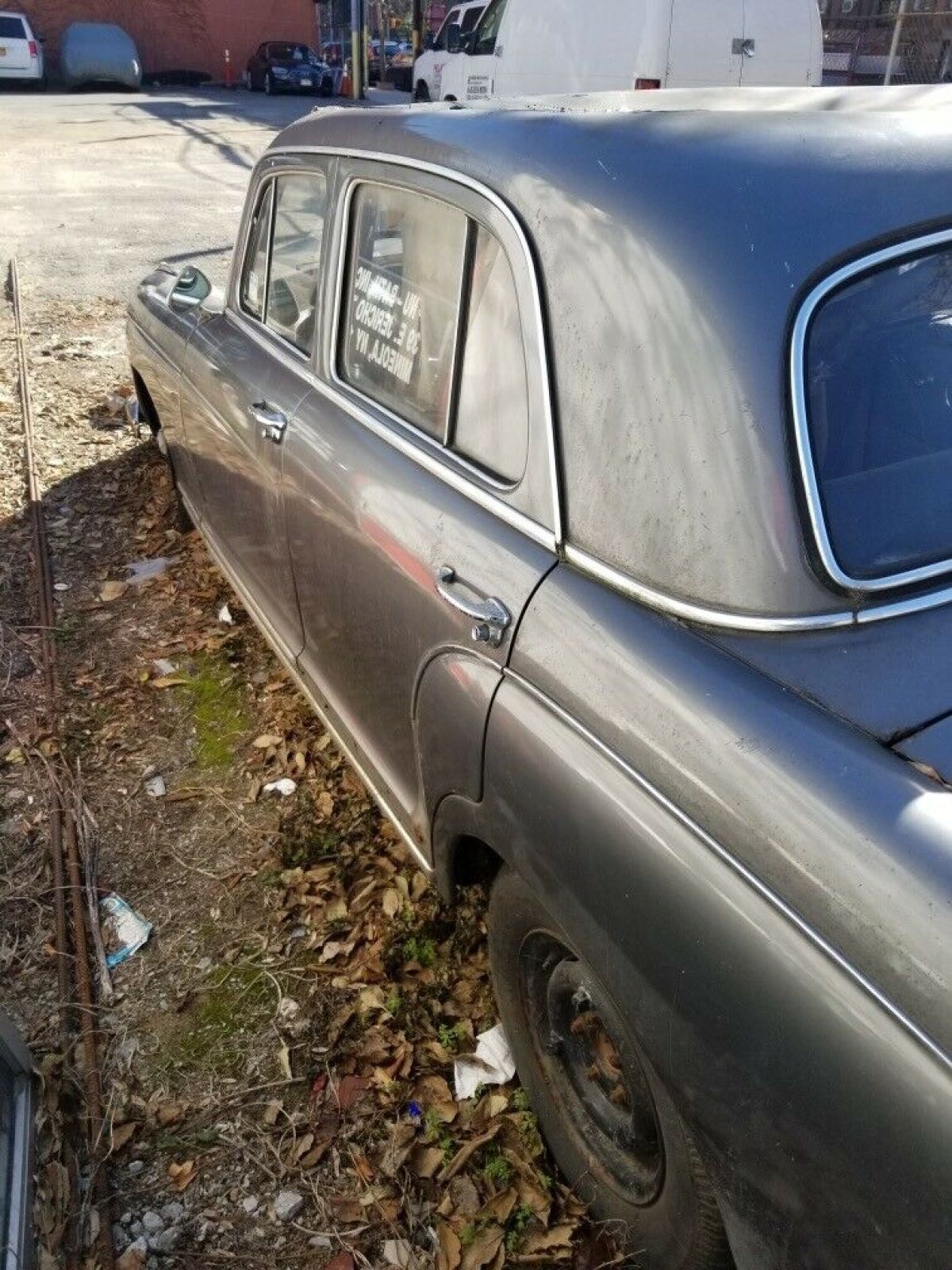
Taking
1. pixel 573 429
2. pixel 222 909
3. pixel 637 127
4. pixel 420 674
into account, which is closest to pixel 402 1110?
pixel 222 909

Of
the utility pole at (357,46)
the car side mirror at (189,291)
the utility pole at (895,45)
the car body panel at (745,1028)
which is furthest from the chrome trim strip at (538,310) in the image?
the utility pole at (357,46)

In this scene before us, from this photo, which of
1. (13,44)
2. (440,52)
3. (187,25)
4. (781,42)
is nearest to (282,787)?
(781,42)

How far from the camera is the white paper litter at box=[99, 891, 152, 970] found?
2.88m

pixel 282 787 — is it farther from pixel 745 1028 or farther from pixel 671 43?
pixel 671 43

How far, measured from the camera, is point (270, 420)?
2938mm

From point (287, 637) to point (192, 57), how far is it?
3717cm

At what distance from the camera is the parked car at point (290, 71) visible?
29500 millimetres

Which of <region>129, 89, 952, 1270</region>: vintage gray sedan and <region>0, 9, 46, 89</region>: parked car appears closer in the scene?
<region>129, 89, 952, 1270</region>: vintage gray sedan

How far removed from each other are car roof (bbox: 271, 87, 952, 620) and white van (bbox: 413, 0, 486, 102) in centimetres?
1552

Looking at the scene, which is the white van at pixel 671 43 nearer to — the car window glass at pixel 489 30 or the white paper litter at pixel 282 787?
the car window glass at pixel 489 30

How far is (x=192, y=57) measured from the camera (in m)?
33.4

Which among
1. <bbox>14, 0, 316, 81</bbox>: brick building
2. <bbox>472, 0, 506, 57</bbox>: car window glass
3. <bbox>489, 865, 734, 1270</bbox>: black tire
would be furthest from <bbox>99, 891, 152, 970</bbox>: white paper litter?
<bbox>14, 0, 316, 81</bbox>: brick building

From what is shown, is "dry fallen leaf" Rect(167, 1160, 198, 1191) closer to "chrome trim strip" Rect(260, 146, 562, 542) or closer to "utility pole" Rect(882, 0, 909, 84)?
"chrome trim strip" Rect(260, 146, 562, 542)

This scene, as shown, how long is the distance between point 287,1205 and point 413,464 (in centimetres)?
176
